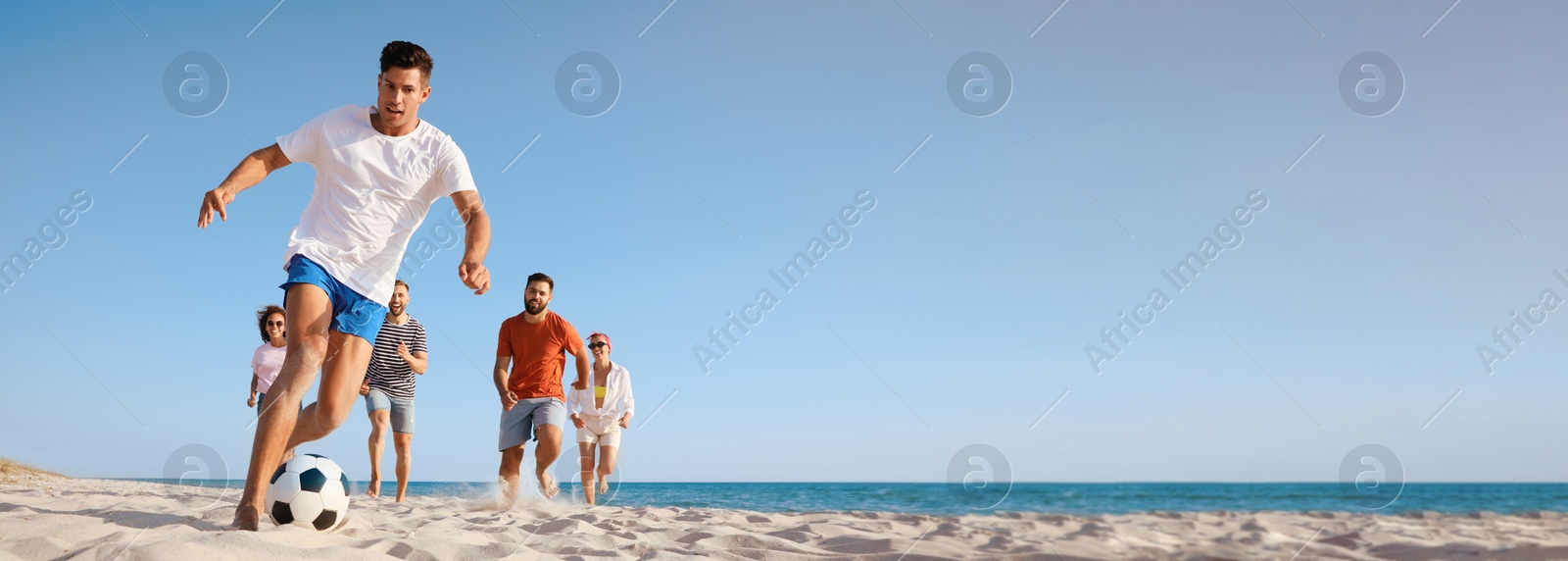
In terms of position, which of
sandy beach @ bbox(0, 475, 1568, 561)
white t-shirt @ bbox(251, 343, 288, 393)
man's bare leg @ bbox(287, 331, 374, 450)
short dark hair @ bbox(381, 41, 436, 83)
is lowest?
sandy beach @ bbox(0, 475, 1568, 561)

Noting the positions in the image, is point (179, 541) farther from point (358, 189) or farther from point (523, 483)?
point (523, 483)

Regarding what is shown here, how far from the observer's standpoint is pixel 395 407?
701cm

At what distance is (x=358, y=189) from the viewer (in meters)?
3.37

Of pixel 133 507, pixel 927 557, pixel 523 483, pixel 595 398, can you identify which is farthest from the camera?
pixel 595 398

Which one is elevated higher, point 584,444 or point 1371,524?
point 584,444

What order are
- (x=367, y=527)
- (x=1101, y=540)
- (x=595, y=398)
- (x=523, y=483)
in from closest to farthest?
1. (x=1101, y=540)
2. (x=367, y=527)
3. (x=523, y=483)
4. (x=595, y=398)

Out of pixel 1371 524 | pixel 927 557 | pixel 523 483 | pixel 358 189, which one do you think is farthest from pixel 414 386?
pixel 1371 524

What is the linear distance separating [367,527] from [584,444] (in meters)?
4.36

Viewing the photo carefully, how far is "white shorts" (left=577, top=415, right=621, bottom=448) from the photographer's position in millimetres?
8039

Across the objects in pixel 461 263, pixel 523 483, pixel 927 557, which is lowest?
pixel 927 557

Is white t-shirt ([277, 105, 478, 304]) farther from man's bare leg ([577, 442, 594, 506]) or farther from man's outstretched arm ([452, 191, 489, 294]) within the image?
man's bare leg ([577, 442, 594, 506])

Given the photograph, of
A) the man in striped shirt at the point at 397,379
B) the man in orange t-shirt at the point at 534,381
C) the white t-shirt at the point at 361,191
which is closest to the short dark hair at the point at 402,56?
the white t-shirt at the point at 361,191

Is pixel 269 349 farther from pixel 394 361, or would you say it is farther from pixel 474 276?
pixel 474 276

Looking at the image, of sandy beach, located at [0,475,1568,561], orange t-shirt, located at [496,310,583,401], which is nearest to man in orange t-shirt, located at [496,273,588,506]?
orange t-shirt, located at [496,310,583,401]
